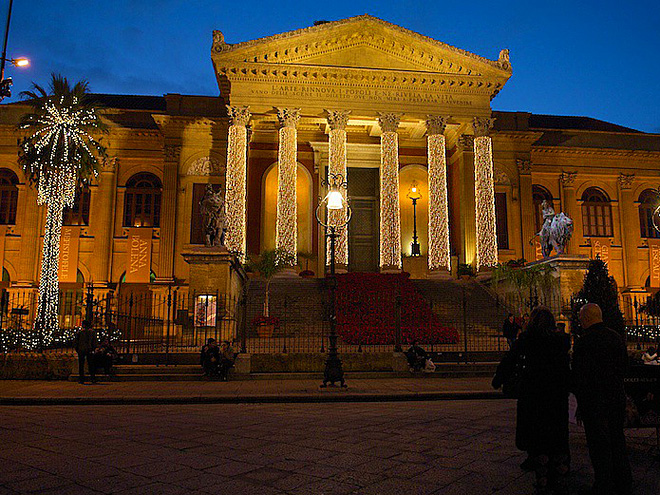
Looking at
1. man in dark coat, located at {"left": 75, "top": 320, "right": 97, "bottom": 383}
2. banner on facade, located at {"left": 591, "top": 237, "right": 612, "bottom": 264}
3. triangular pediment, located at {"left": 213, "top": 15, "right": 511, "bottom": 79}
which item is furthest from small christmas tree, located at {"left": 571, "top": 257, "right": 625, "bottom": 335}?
banner on facade, located at {"left": 591, "top": 237, "right": 612, "bottom": 264}

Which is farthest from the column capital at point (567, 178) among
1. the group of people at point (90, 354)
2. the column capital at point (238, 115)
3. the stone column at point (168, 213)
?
the group of people at point (90, 354)

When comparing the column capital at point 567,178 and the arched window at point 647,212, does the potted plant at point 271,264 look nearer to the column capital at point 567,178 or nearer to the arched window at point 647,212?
the column capital at point 567,178

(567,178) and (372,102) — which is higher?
(372,102)

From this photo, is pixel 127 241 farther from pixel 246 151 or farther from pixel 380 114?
pixel 380 114

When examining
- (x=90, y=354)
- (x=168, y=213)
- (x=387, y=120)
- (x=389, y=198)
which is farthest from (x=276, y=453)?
(x=168, y=213)

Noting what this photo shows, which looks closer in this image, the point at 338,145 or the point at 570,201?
the point at 338,145

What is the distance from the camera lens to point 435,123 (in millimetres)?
30781

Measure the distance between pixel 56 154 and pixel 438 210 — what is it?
59.9 ft

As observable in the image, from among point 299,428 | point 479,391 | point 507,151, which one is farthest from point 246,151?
point 299,428

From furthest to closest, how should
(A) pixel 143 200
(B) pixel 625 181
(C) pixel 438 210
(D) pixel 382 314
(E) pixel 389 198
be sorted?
(B) pixel 625 181
(A) pixel 143 200
(C) pixel 438 210
(E) pixel 389 198
(D) pixel 382 314

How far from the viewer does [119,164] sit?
113 feet

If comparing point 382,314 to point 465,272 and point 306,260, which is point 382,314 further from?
point 306,260

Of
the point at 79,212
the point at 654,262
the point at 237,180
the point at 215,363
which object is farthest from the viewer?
the point at 654,262

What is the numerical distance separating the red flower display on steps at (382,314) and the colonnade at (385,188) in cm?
300
